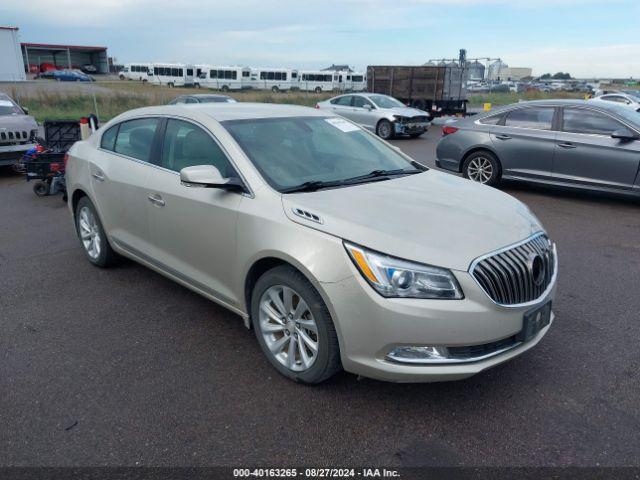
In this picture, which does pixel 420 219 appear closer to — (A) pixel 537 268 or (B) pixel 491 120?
(A) pixel 537 268

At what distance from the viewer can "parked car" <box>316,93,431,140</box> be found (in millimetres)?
17078

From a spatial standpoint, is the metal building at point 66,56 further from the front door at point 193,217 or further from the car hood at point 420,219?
the car hood at point 420,219

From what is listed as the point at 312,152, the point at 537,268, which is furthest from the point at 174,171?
the point at 537,268

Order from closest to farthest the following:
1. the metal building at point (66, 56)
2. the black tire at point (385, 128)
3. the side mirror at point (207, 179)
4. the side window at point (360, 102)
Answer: the side mirror at point (207, 179) → the black tire at point (385, 128) → the side window at point (360, 102) → the metal building at point (66, 56)

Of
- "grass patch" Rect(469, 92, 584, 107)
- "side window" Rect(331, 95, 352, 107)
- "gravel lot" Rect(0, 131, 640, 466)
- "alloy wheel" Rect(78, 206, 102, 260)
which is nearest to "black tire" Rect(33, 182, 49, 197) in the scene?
"alloy wheel" Rect(78, 206, 102, 260)

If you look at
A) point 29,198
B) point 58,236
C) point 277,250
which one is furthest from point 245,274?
point 29,198

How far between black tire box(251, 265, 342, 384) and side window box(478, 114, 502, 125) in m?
7.16

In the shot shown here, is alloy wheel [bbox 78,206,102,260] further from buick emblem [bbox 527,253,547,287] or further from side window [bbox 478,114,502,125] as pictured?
side window [bbox 478,114,502,125]

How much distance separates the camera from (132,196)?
4.34 meters

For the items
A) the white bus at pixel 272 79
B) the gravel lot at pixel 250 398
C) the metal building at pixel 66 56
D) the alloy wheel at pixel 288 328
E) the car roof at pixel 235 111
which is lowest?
the gravel lot at pixel 250 398

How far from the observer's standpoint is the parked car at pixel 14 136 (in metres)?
10.2

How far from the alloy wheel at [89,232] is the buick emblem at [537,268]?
3.99 metres

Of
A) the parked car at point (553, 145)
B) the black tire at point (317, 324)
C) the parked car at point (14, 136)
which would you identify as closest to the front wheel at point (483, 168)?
the parked car at point (553, 145)

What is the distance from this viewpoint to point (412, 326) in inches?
104
